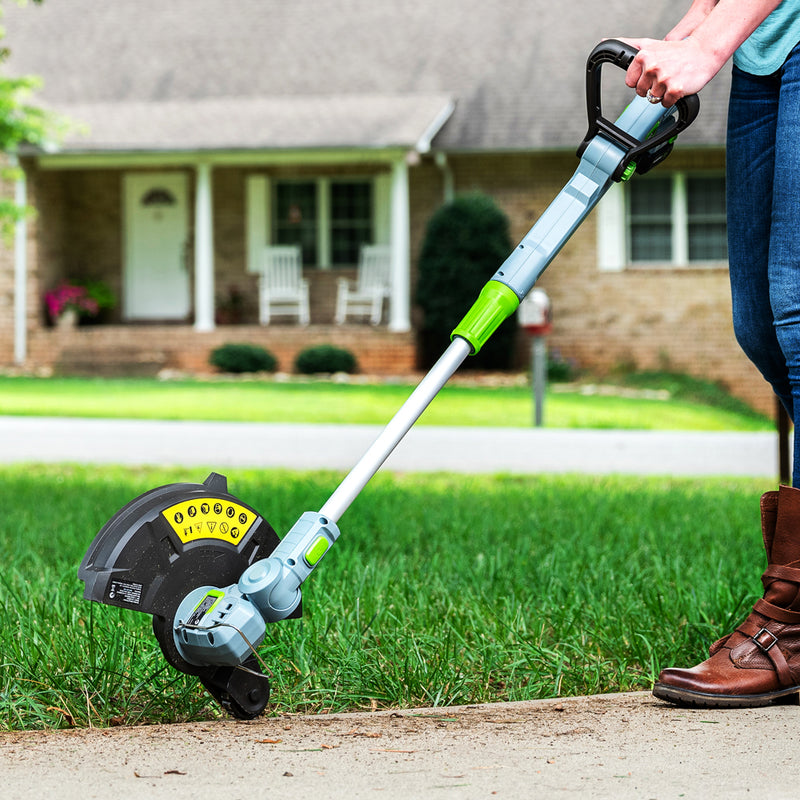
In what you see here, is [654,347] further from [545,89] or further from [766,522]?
[766,522]

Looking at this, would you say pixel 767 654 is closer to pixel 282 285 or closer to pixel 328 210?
pixel 282 285

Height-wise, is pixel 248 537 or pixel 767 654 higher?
pixel 248 537

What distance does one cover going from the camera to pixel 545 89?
18547 mm

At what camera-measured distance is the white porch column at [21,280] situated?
1825 cm

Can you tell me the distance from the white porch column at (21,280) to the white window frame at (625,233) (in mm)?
8670

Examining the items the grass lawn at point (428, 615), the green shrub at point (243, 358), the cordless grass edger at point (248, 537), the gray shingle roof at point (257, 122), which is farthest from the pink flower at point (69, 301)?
the cordless grass edger at point (248, 537)

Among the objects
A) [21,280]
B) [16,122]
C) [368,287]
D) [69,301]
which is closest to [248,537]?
[16,122]

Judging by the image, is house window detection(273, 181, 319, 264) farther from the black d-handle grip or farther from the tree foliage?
the black d-handle grip

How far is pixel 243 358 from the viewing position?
17.0 metres

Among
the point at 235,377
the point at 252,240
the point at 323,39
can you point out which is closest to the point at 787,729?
the point at 235,377

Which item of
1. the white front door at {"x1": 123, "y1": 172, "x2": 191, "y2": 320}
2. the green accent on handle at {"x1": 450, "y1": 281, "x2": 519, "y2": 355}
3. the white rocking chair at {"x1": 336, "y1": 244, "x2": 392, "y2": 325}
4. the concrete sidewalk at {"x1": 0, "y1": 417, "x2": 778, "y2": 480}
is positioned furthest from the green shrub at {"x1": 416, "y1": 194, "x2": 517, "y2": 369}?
the green accent on handle at {"x1": 450, "y1": 281, "x2": 519, "y2": 355}

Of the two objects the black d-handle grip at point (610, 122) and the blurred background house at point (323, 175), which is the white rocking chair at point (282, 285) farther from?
the black d-handle grip at point (610, 122)

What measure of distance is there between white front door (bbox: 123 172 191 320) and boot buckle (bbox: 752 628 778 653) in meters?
17.7

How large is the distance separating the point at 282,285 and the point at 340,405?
21.2 feet
